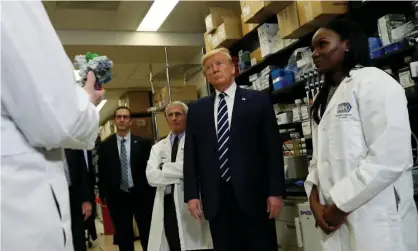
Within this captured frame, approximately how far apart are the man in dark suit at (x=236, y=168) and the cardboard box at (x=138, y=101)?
4992mm

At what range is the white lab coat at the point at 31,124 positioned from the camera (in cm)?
81

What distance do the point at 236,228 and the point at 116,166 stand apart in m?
1.67

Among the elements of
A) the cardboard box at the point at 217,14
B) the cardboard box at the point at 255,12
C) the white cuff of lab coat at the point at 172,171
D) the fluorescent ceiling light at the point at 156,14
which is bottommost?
the white cuff of lab coat at the point at 172,171

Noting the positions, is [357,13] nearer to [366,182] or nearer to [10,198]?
[366,182]

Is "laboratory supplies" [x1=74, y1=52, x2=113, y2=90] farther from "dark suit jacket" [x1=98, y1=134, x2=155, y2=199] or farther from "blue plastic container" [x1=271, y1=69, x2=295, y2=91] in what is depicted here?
"blue plastic container" [x1=271, y1=69, x2=295, y2=91]

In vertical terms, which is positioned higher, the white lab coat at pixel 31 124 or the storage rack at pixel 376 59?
the storage rack at pixel 376 59

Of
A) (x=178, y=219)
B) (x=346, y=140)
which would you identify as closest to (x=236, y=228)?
(x=346, y=140)

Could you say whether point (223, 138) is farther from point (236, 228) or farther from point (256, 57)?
point (256, 57)

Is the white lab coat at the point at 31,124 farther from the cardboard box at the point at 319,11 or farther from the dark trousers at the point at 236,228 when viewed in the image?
the cardboard box at the point at 319,11

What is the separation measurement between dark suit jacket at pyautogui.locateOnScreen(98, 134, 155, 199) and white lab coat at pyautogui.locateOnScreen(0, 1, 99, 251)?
2.46m

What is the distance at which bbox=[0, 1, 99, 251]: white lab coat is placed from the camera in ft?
2.67

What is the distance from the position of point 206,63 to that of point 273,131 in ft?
1.89

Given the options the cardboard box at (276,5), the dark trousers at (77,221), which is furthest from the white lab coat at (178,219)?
the cardboard box at (276,5)

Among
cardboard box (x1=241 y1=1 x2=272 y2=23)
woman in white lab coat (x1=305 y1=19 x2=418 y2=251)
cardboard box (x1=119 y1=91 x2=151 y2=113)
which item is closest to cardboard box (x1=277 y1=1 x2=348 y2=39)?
cardboard box (x1=241 y1=1 x2=272 y2=23)
